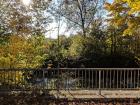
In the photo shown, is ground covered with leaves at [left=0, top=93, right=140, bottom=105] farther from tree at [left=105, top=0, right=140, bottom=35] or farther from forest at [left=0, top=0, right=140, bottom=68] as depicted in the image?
tree at [left=105, top=0, right=140, bottom=35]

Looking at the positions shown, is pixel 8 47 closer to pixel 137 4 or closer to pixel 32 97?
pixel 32 97

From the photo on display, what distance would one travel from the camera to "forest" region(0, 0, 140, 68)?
23.1 meters

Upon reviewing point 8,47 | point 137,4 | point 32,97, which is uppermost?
point 137,4

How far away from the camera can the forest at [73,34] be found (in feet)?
75.9

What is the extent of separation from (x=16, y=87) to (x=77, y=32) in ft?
105

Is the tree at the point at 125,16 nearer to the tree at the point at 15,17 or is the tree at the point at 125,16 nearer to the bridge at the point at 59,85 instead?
the tree at the point at 15,17

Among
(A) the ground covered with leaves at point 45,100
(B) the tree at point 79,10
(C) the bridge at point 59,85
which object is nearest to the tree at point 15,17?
(C) the bridge at point 59,85

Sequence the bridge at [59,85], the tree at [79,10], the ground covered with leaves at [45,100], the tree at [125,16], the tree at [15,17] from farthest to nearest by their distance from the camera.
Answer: the tree at [79,10] < the tree at [125,16] < the tree at [15,17] < the bridge at [59,85] < the ground covered with leaves at [45,100]

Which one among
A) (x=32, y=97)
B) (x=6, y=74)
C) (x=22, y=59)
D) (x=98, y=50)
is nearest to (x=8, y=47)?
(x=22, y=59)

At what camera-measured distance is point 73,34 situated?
5159 cm

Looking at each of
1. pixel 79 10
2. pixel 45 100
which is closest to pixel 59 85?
pixel 45 100

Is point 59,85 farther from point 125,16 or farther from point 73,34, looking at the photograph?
point 73,34

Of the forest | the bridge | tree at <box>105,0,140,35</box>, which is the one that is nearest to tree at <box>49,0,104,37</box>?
the forest

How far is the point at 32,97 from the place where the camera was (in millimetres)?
17109
